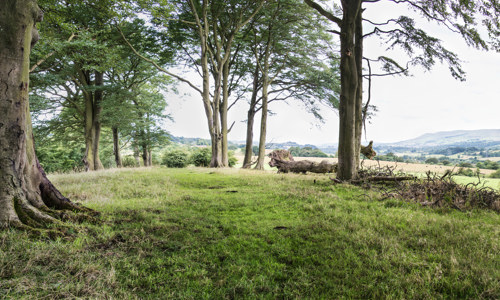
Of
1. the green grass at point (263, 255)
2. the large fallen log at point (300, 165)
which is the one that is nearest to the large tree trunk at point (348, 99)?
the green grass at point (263, 255)

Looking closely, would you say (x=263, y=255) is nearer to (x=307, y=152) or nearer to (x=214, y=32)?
(x=214, y=32)

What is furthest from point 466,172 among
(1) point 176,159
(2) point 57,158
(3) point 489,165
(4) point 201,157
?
(2) point 57,158

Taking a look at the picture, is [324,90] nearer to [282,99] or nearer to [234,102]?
[282,99]

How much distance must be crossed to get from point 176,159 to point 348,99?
60.5 ft

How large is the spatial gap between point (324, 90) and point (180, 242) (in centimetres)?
1603

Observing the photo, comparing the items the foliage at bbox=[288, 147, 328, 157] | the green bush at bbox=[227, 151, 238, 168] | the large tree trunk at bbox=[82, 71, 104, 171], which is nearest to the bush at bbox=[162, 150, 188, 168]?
the green bush at bbox=[227, 151, 238, 168]

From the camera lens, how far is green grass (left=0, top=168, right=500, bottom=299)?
2.45 meters

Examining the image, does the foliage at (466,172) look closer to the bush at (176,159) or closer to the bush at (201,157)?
the bush at (201,157)

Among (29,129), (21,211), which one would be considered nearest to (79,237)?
(21,211)

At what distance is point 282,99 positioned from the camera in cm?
1947

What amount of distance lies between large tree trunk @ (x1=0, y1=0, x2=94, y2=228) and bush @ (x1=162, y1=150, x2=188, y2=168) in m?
19.9

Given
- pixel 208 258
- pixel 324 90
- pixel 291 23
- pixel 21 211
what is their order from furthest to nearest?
pixel 324 90, pixel 291 23, pixel 21 211, pixel 208 258

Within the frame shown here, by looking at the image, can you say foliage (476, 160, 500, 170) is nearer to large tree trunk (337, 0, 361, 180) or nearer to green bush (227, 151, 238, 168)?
large tree trunk (337, 0, 361, 180)

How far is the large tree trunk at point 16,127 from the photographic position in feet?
11.4
